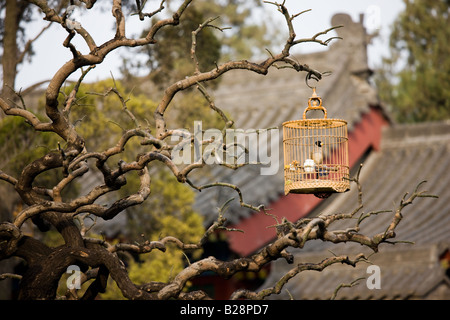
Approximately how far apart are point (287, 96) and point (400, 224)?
429cm

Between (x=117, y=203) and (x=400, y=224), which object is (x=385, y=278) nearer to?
(x=400, y=224)

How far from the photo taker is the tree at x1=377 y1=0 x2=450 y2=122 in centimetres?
1888

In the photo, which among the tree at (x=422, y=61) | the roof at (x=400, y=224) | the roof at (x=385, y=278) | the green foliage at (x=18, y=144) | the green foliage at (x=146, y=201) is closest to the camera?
the green foliage at (x=18, y=144)

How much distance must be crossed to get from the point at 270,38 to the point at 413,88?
9.69 meters

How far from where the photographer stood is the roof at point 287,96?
12.7m

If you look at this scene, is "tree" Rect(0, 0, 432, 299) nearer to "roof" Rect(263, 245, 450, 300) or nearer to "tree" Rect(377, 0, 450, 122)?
"roof" Rect(263, 245, 450, 300)

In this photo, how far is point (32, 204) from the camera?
20.0 ft

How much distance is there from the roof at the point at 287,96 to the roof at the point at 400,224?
1.03 m

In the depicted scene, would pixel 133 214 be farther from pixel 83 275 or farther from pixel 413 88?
pixel 413 88

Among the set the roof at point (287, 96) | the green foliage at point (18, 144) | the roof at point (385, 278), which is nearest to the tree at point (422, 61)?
the roof at point (287, 96)

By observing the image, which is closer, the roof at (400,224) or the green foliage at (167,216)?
the green foliage at (167,216)

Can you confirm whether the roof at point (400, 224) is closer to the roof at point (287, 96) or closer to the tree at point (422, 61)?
the roof at point (287, 96)

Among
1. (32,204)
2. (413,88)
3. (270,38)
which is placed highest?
(270,38)
